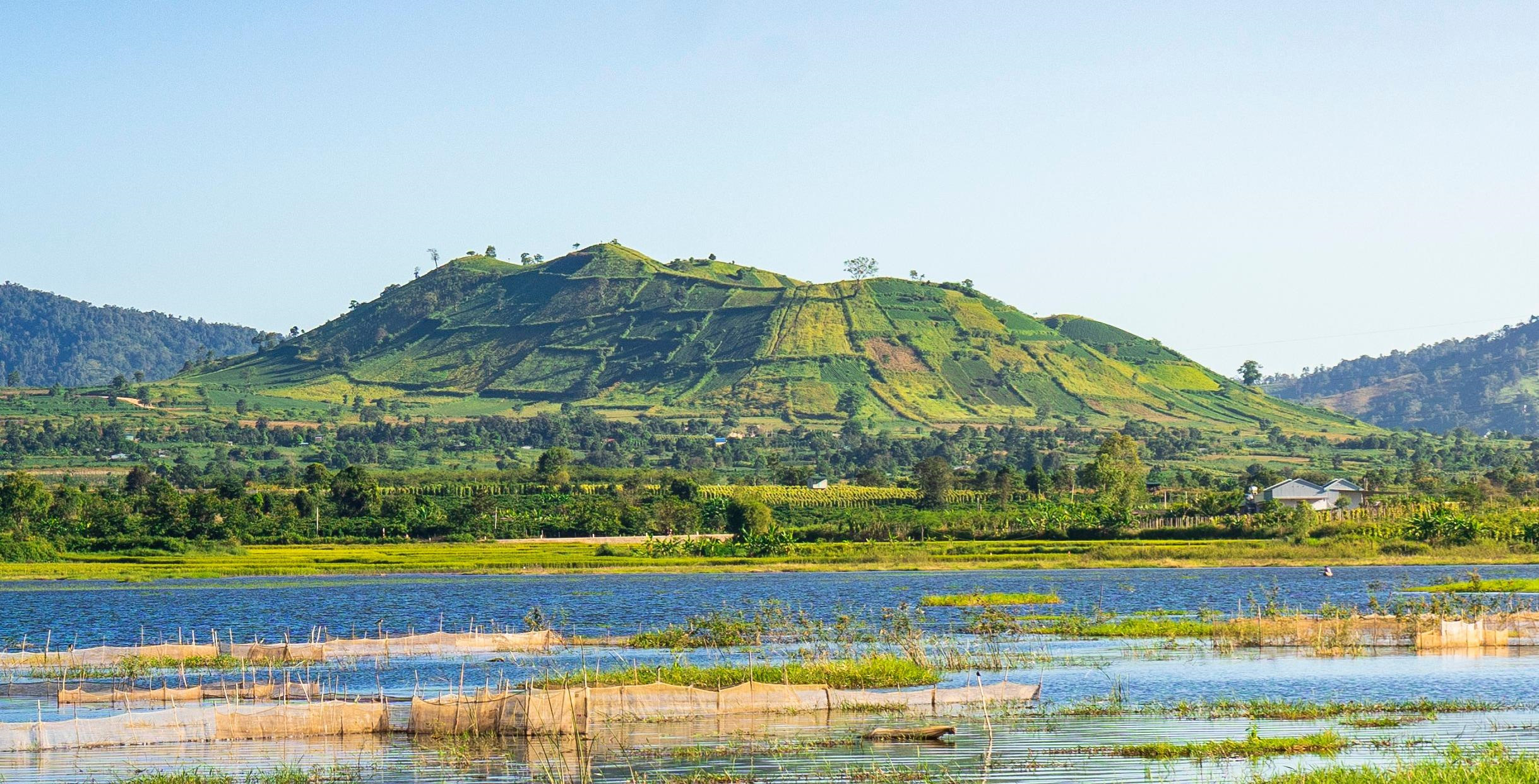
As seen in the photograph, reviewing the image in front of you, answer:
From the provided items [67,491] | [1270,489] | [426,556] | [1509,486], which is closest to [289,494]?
[67,491]

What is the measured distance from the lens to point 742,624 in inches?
2196

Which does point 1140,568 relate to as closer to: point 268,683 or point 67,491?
point 268,683

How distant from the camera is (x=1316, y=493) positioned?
15462cm

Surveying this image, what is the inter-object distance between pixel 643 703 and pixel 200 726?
29.7 ft

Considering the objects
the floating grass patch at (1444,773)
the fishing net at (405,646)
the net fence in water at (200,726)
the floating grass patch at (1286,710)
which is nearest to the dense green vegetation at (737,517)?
the fishing net at (405,646)

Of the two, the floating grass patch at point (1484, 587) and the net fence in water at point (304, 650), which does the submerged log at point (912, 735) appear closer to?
the net fence in water at point (304, 650)

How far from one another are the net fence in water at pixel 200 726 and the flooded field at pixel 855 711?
24 centimetres

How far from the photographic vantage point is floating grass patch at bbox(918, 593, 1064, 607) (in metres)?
71.2

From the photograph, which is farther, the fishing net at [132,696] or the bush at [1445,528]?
the bush at [1445,528]

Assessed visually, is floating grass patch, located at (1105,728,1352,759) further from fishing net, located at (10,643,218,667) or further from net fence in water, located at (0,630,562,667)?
fishing net, located at (10,643,218,667)

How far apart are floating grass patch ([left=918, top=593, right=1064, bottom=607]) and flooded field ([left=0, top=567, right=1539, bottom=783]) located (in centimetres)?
103

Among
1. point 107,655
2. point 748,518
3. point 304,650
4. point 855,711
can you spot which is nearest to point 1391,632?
point 855,711

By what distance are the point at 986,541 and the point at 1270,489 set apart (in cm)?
5047

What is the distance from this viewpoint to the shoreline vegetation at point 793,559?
10106 cm
